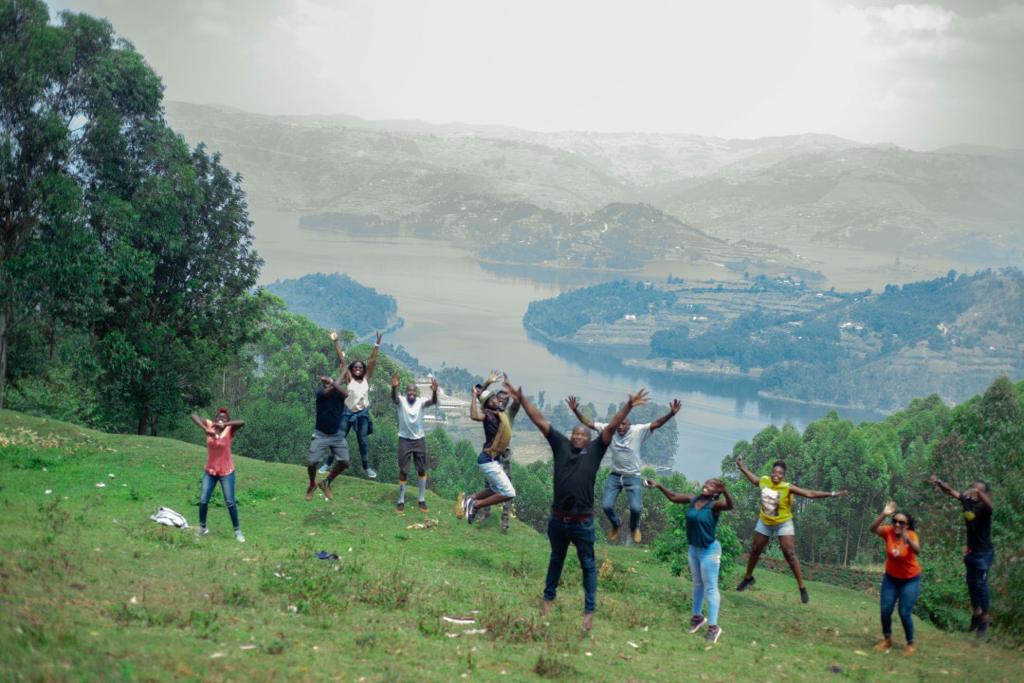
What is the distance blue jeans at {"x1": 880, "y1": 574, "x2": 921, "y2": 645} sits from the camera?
34.3ft

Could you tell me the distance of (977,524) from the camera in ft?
37.1

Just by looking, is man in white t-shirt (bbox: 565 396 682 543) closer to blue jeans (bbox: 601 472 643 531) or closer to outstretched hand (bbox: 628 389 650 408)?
blue jeans (bbox: 601 472 643 531)

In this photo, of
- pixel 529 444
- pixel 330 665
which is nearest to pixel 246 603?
pixel 330 665

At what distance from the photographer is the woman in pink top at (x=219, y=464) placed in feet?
40.2

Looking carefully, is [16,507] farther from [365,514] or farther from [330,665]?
[330,665]

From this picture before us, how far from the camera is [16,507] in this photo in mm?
12133

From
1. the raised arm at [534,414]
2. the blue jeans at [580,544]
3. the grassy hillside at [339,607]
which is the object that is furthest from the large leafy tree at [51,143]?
the blue jeans at [580,544]

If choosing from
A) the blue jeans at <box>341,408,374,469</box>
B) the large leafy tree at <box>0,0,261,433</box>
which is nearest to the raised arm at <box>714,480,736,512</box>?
the blue jeans at <box>341,408,374,469</box>

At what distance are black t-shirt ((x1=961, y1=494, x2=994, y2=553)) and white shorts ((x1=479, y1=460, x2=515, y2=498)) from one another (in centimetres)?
630

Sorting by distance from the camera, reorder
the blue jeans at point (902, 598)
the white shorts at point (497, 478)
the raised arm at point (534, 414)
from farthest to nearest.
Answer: the white shorts at point (497, 478) → the blue jeans at point (902, 598) → the raised arm at point (534, 414)

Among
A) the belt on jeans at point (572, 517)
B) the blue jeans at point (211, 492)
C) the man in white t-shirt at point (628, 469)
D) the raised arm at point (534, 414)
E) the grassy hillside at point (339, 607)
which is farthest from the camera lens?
the man in white t-shirt at point (628, 469)

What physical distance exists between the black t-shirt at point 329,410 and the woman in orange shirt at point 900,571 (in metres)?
8.45

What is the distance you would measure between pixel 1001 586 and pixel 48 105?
27.0m

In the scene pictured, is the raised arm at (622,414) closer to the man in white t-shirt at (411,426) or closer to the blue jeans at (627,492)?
the blue jeans at (627,492)
